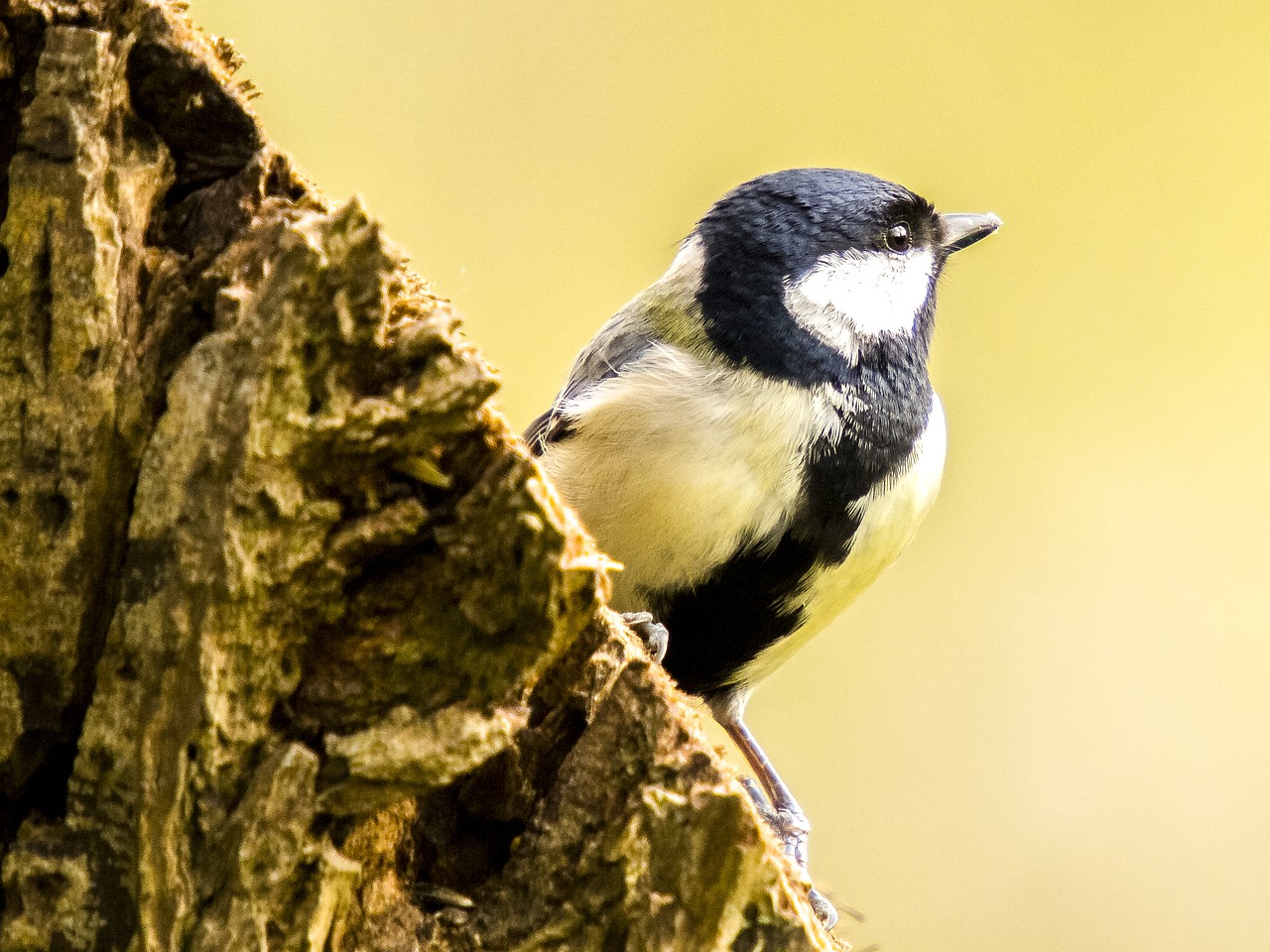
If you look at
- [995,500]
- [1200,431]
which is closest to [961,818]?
[995,500]

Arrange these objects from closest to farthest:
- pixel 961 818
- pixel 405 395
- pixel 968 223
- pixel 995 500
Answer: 1. pixel 405 395
2. pixel 968 223
3. pixel 961 818
4. pixel 995 500

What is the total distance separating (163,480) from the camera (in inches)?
35.7

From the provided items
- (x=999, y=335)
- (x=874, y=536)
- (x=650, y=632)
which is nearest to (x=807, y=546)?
(x=874, y=536)

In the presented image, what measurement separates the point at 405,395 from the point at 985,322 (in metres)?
3.07

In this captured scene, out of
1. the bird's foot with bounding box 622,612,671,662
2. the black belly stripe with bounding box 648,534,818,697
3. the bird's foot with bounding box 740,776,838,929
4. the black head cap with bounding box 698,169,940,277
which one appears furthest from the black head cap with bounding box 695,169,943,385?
the bird's foot with bounding box 740,776,838,929

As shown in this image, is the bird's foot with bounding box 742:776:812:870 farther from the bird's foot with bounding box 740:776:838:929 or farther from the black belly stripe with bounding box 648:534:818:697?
the black belly stripe with bounding box 648:534:818:697

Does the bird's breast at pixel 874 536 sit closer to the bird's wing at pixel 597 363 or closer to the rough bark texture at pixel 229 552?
the bird's wing at pixel 597 363

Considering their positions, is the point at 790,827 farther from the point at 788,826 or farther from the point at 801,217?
the point at 801,217

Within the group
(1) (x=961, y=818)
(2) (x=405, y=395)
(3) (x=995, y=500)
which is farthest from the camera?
(3) (x=995, y=500)

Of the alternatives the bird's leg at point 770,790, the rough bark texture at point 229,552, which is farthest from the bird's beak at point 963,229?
the rough bark texture at point 229,552

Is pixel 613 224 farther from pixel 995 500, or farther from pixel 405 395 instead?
pixel 405 395

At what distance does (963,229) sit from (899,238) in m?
0.21

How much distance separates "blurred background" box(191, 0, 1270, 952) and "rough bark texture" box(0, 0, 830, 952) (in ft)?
7.53

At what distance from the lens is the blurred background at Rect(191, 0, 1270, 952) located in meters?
3.34
